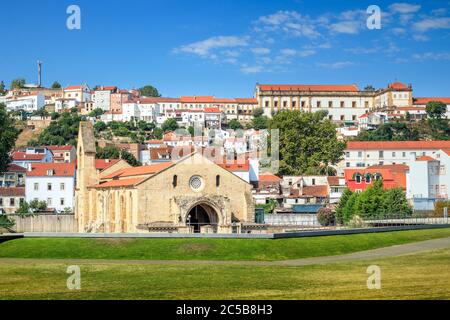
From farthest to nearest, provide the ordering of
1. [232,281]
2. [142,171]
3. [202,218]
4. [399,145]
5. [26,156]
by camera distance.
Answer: [399,145], [26,156], [142,171], [202,218], [232,281]

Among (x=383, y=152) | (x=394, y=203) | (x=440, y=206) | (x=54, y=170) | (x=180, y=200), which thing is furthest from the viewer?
(x=383, y=152)

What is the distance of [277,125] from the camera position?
140125 mm

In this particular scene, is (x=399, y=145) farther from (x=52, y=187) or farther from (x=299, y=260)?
(x=299, y=260)

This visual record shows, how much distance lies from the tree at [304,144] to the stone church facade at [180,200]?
64.4 metres

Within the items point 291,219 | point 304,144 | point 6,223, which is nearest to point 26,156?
point 304,144

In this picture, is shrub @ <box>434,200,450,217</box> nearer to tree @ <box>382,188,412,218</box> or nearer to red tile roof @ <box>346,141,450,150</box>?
tree @ <box>382,188,412,218</box>

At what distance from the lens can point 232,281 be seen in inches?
1129

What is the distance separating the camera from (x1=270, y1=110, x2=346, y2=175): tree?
434 feet

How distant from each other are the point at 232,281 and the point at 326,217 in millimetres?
54483

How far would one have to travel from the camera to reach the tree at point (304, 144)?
434 ft

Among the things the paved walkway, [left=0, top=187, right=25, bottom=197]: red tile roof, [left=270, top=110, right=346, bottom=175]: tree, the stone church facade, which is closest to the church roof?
the stone church facade

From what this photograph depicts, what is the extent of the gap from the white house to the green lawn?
60.6m

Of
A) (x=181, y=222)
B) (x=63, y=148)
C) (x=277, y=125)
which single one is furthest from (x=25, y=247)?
(x=63, y=148)

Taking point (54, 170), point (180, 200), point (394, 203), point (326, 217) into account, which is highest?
point (54, 170)
